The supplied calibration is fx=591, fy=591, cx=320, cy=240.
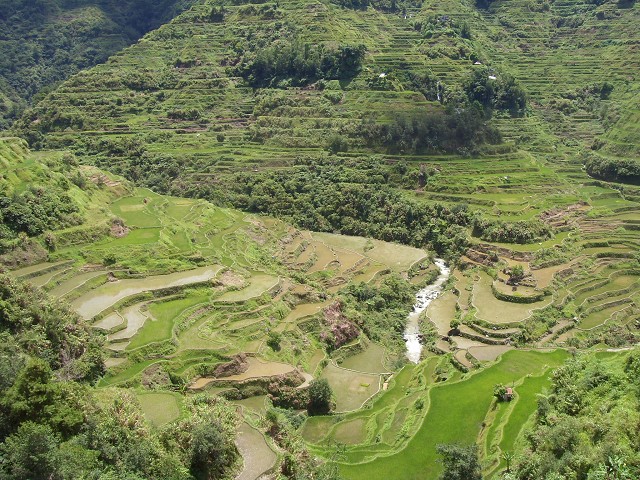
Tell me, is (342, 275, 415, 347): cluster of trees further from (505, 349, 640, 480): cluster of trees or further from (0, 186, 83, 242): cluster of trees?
(0, 186, 83, 242): cluster of trees

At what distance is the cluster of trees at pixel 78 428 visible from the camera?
13.9 meters

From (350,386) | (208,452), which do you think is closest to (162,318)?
(350,386)

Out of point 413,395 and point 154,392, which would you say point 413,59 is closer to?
point 413,395

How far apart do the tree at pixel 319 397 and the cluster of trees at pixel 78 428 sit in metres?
5.32

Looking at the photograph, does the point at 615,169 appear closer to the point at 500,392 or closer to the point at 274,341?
the point at 500,392

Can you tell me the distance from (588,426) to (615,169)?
Answer: 45.2m

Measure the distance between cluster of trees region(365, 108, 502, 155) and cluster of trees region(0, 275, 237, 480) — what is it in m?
39.0

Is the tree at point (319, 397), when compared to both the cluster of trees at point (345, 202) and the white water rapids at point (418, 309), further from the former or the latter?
the cluster of trees at point (345, 202)

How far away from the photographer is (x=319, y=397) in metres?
26.0

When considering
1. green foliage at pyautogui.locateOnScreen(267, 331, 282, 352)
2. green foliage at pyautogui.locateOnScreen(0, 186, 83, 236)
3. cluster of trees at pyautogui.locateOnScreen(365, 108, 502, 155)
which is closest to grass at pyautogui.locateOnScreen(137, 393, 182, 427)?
green foliage at pyautogui.locateOnScreen(267, 331, 282, 352)

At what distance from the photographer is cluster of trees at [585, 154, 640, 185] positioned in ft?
176

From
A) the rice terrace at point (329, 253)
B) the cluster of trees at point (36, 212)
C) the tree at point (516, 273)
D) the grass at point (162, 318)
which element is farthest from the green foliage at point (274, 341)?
the tree at point (516, 273)

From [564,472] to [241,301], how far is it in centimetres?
1922

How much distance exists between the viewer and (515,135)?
63.1 meters
